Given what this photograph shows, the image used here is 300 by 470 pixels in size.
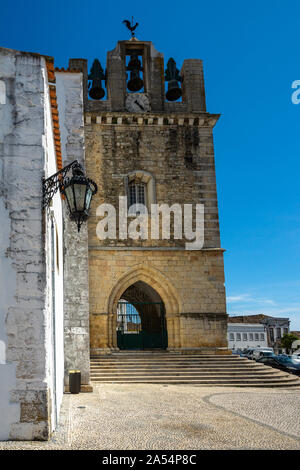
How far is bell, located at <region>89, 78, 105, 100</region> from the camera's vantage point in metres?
17.5

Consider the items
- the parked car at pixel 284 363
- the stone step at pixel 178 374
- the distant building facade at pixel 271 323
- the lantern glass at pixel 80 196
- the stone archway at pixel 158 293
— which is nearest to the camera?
the lantern glass at pixel 80 196

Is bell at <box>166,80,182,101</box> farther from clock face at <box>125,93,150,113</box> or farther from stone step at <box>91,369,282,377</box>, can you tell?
stone step at <box>91,369,282,377</box>

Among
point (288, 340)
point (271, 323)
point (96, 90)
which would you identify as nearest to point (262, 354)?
point (96, 90)

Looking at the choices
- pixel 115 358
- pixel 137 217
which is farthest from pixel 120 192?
pixel 115 358

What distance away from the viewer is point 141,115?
17.3 meters

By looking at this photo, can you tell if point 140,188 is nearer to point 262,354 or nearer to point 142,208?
point 142,208

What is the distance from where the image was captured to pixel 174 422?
621cm

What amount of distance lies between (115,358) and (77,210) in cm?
1002

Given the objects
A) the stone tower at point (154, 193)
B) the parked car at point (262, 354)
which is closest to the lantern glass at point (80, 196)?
the stone tower at point (154, 193)

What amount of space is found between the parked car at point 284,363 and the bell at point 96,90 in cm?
1399

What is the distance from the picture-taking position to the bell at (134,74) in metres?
17.6

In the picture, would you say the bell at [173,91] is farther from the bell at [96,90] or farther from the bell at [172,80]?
the bell at [96,90]

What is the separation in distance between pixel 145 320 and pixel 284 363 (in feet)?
21.5

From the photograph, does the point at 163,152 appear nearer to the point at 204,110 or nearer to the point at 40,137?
the point at 204,110
